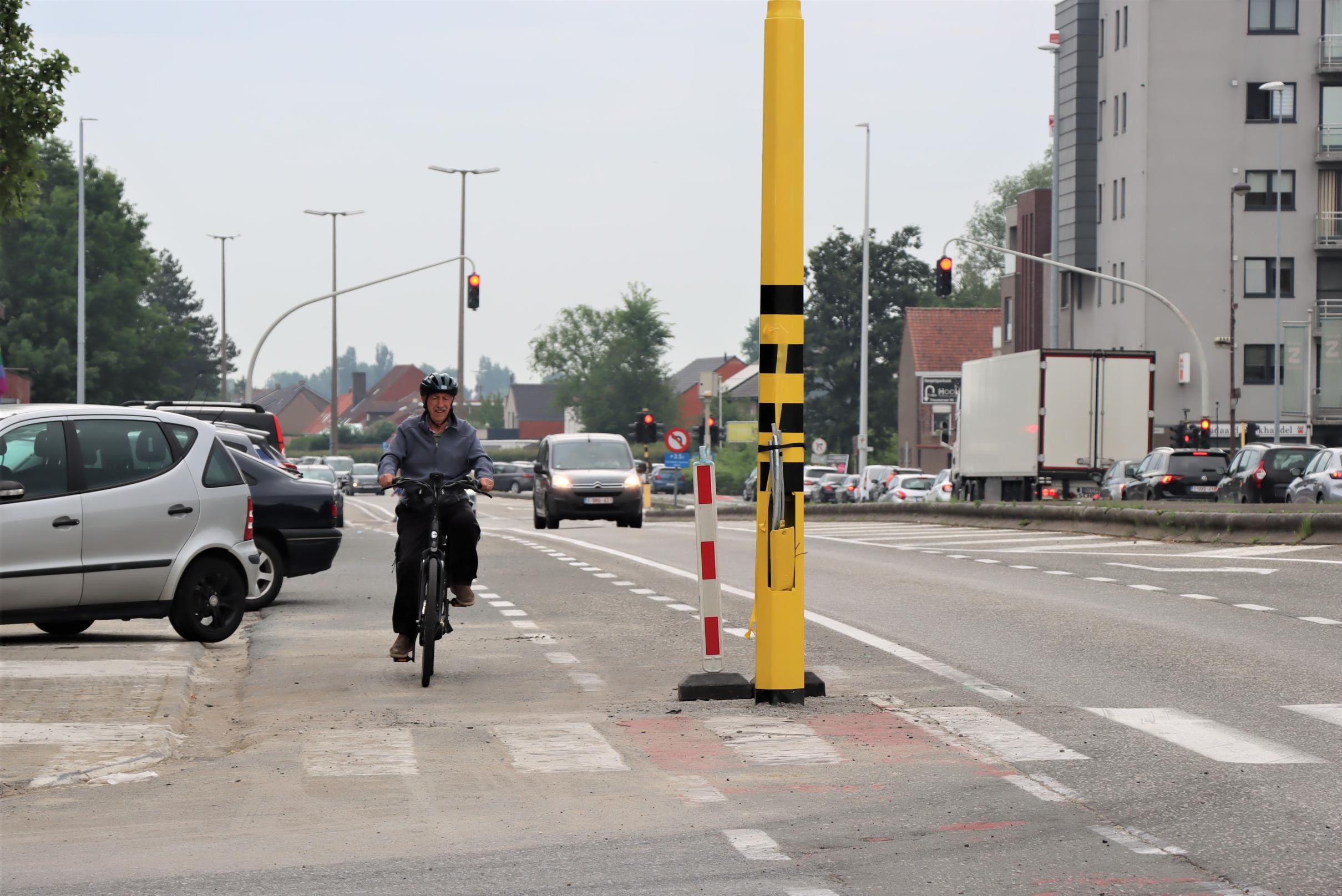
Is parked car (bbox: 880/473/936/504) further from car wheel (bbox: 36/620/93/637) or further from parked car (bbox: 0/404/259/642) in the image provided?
parked car (bbox: 0/404/259/642)

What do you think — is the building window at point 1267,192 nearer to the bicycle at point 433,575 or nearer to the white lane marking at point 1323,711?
the bicycle at point 433,575

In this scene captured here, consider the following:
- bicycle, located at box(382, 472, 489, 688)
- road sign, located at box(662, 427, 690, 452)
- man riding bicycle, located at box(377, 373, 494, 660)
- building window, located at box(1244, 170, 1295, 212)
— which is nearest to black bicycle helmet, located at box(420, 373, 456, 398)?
man riding bicycle, located at box(377, 373, 494, 660)

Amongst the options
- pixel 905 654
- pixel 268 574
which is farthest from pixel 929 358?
pixel 905 654

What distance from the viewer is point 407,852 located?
6375 mm

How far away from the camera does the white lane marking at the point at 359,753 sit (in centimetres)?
805

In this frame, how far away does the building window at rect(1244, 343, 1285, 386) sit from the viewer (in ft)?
225

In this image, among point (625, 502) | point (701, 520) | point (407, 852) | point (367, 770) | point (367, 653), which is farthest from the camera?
point (625, 502)

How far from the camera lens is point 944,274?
47781 mm

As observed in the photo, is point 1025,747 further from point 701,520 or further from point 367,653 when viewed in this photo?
point 367,653

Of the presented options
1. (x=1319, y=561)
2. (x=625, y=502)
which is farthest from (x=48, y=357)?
(x=1319, y=561)

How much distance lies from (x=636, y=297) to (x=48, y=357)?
6929 cm

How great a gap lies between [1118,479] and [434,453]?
98.9 ft

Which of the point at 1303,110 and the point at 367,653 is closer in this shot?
the point at 367,653

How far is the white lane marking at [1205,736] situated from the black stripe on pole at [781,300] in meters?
2.47
